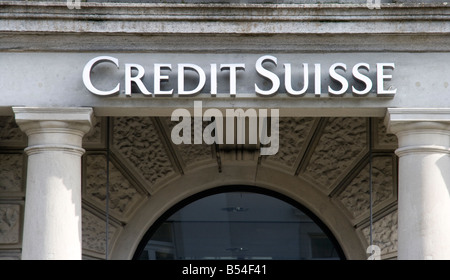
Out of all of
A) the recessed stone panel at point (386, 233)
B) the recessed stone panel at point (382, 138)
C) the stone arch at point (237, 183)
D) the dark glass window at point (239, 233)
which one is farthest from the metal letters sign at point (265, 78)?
the dark glass window at point (239, 233)

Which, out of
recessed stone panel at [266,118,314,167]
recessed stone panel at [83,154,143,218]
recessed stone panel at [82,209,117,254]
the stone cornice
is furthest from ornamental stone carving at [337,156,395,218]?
recessed stone panel at [82,209,117,254]

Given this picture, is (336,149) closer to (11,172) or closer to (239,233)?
(239,233)

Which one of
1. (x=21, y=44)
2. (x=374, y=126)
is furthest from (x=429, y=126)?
(x=21, y=44)

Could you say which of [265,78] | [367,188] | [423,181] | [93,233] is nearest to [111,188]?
[93,233]

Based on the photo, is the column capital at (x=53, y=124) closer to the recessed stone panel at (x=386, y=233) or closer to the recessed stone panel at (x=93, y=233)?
the recessed stone panel at (x=93, y=233)

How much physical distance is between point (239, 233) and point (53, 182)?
4.35m

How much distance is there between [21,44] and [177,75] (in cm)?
204

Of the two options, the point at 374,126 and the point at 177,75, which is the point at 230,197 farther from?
the point at 177,75

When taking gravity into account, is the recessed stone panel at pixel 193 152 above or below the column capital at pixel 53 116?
above

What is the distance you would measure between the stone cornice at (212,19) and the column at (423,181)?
1.14 m

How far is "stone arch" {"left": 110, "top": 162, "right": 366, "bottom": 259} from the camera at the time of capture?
15891 millimetres

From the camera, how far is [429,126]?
12828 mm

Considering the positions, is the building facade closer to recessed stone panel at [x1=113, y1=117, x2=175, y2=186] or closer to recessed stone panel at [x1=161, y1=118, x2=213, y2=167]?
recessed stone panel at [x1=113, y1=117, x2=175, y2=186]

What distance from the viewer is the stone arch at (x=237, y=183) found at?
15.9 metres
